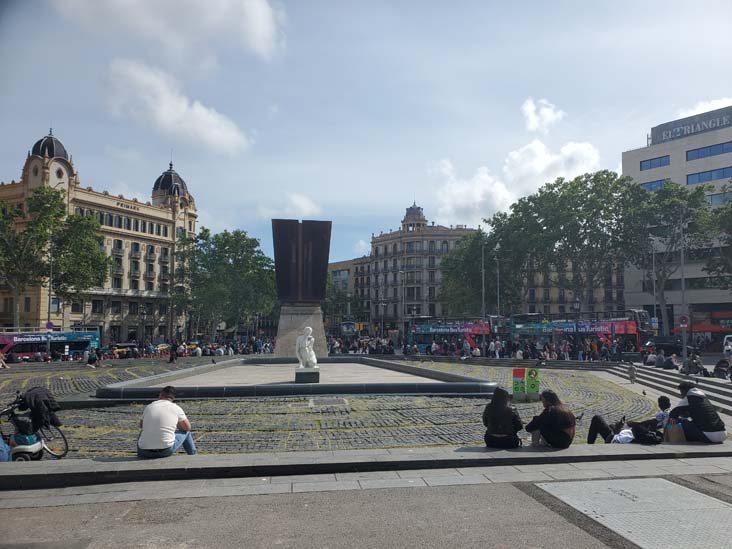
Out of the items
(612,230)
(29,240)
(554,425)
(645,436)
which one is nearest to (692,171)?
(612,230)

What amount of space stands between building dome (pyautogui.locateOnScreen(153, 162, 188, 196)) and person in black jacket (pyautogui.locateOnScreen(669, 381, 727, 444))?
78.5 metres

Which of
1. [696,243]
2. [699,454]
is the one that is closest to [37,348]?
[699,454]

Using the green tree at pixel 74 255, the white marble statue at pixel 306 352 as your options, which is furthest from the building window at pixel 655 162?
the green tree at pixel 74 255

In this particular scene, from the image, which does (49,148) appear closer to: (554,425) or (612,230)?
(612,230)

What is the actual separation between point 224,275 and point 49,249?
2082 centimetres

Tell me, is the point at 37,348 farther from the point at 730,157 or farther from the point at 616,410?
the point at 730,157

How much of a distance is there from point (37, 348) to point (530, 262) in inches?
1738

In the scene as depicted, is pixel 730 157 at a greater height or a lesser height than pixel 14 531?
greater

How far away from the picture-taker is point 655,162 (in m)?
58.8

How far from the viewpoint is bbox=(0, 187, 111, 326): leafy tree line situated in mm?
45250

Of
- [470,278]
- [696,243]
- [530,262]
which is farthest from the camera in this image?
[470,278]

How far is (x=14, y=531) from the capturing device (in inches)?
224

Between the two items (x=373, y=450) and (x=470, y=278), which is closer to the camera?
(x=373, y=450)

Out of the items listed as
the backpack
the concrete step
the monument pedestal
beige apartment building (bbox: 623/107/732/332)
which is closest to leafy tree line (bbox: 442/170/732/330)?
beige apartment building (bbox: 623/107/732/332)
